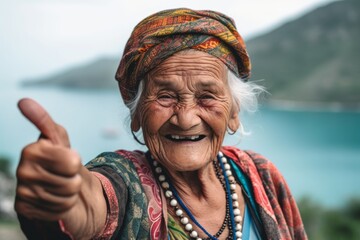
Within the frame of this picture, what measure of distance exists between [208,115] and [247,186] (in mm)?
455

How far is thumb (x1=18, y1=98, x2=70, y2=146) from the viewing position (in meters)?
1.08

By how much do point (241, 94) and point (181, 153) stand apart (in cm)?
43

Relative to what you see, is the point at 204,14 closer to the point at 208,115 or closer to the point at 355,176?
the point at 208,115

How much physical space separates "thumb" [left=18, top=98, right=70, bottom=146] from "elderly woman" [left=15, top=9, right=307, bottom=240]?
191 mm

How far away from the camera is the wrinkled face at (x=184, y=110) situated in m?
1.73

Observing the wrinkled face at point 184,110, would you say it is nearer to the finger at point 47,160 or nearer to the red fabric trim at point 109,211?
the red fabric trim at point 109,211

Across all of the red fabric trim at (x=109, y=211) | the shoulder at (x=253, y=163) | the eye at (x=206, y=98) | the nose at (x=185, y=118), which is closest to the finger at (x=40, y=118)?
the red fabric trim at (x=109, y=211)

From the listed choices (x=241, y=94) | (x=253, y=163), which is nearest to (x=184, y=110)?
(x=241, y=94)

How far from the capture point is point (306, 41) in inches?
2734

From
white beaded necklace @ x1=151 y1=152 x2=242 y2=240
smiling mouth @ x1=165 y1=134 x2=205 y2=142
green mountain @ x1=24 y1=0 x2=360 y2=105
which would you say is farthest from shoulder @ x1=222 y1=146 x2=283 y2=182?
green mountain @ x1=24 y1=0 x2=360 y2=105

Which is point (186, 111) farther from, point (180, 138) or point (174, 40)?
point (174, 40)

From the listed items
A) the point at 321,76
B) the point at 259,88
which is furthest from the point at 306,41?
the point at 259,88

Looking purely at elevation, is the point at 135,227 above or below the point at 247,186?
below

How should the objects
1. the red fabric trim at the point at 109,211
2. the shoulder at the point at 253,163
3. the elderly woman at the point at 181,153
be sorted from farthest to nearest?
the shoulder at the point at 253,163 < the elderly woman at the point at 181,153 < the red fabric trim at the point at 109,211
